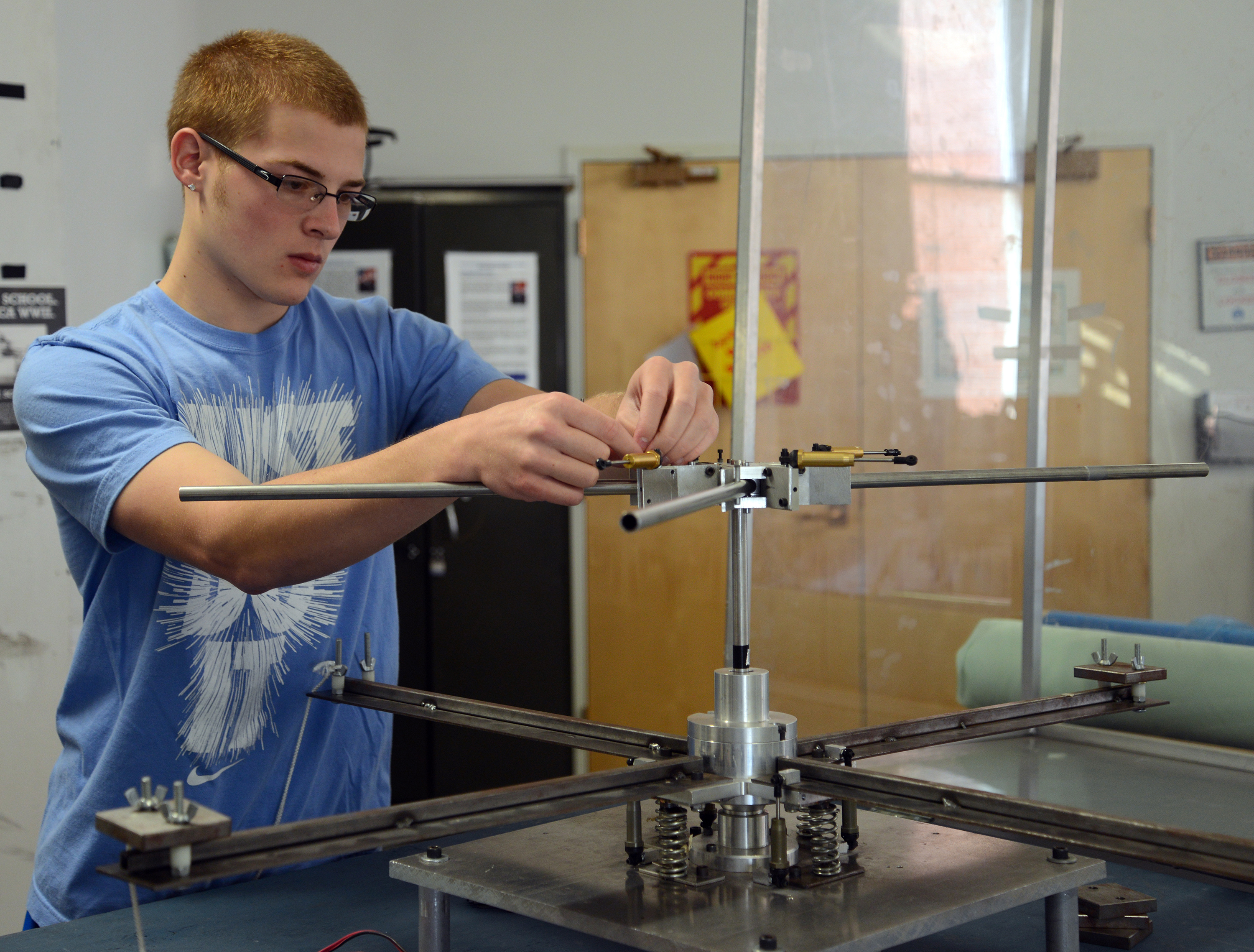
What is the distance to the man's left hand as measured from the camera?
995 millimetres

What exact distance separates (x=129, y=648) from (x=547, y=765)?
244 centimetres

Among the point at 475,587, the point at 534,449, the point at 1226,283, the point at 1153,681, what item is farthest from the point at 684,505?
the point at 475,587

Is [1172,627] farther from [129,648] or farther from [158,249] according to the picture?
[158,249]

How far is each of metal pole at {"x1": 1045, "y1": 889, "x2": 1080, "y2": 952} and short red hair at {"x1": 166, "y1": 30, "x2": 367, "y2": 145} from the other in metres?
0.96

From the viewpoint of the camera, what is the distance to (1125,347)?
1.62 meters

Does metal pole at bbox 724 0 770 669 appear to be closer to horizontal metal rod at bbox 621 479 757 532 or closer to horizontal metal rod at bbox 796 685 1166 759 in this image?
horizontal metal rod at bbox 796 685 1166 759

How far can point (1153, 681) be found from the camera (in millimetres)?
1233

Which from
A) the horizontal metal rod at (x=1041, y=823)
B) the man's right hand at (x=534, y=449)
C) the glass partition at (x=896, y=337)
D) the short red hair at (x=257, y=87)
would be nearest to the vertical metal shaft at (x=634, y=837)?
the horizontal metal rod at (x=1041, y=823)

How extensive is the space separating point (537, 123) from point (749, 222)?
249 centimetres

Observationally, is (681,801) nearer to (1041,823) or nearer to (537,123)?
(1041,823)

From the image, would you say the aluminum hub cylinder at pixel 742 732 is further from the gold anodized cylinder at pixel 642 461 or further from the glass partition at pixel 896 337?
the glass partition at pixel 896 337

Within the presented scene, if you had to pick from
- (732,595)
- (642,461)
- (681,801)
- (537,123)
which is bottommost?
(681,801)

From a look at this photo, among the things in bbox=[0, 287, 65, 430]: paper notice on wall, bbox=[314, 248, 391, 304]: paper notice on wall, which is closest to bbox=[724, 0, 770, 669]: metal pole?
bbox=[0, 287, 65, 430]: paper notice on wall

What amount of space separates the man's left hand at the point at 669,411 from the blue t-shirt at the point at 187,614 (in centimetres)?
39
